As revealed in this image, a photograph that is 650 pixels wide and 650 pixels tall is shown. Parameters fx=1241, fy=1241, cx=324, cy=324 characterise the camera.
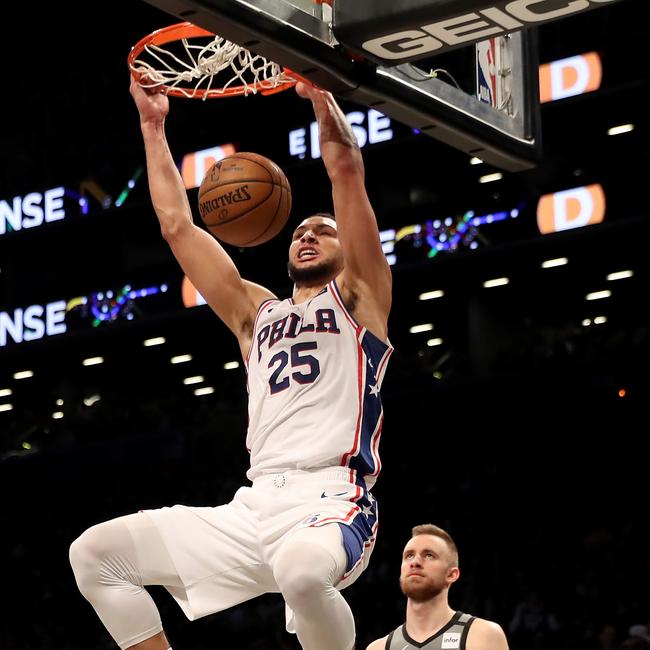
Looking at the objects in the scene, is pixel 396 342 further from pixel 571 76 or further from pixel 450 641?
pixel 450 641

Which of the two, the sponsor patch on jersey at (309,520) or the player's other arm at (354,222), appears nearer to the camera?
the sponsor patch on jersey at (309,520)

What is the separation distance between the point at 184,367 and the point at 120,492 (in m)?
3.84

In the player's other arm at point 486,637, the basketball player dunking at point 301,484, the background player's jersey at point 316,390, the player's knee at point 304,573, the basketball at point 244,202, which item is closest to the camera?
the player's knee at point 304,573

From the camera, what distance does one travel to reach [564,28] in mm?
16344

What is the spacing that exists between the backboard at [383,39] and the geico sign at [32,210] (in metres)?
16.0

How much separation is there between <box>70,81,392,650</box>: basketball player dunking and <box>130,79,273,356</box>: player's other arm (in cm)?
11

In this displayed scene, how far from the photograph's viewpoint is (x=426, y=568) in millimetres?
6059

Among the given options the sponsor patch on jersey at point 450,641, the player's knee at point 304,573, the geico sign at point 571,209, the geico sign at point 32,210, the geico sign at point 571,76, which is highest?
the geico sign at point 571,76

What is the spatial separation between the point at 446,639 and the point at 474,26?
10.4 ft

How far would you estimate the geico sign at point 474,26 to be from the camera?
Result: 401 cm

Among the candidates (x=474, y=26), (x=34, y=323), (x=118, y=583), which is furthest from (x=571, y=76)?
(x=118, y=583)

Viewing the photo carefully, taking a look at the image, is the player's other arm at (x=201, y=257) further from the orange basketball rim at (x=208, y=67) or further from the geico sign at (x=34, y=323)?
the geico sign at (x=34, y=323)

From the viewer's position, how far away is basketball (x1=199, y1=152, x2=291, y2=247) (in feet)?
17.4

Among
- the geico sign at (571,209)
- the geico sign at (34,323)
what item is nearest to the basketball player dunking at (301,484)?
the geico sign at (571,209)
